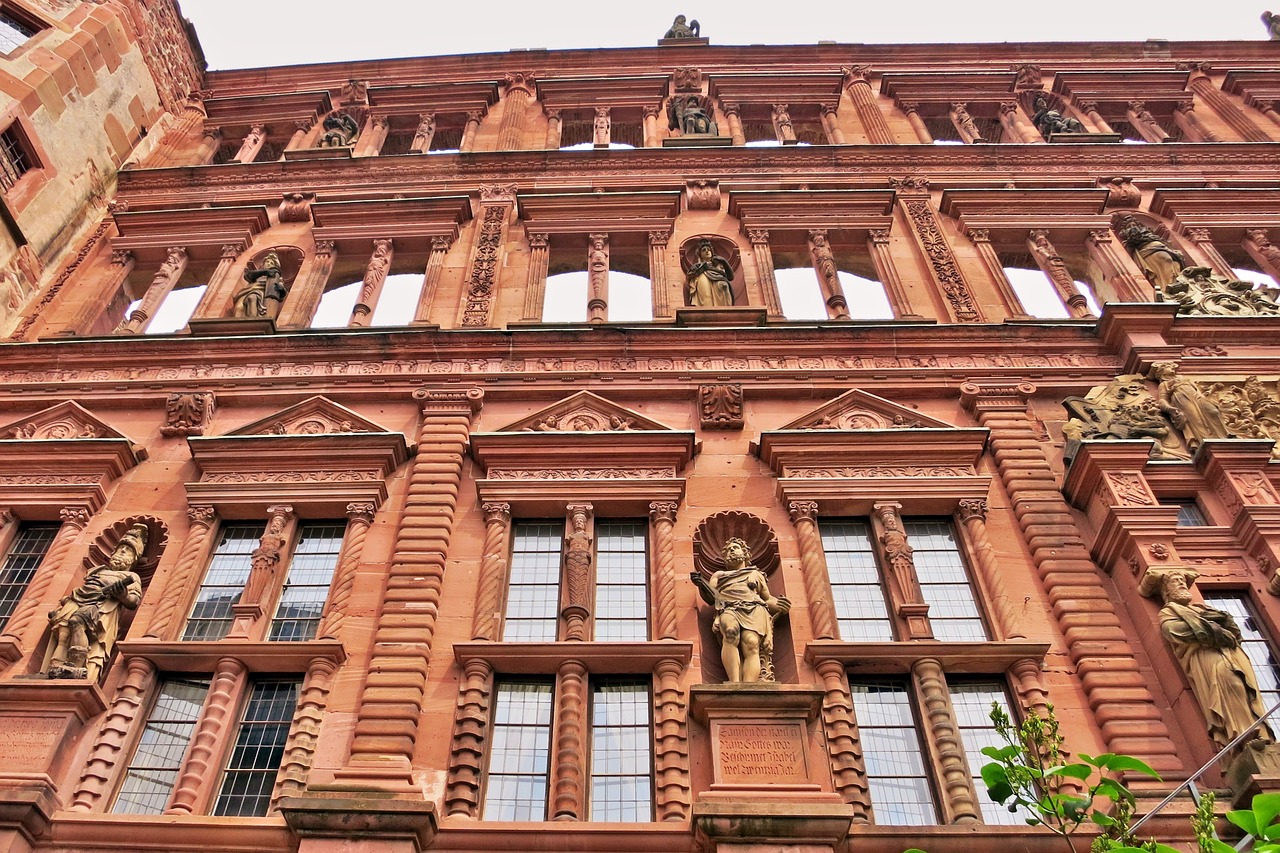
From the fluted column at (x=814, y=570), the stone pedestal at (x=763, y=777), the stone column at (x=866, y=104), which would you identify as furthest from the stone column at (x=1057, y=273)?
the stone pedestal at (x=763, y=777)

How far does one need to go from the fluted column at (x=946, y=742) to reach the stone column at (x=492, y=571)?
520 cm

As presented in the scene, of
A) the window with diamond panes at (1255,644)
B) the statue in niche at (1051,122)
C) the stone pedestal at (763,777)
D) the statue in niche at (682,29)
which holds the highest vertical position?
the statue in niche at (682,29)

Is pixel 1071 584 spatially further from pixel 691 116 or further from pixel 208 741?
pixel 691 116

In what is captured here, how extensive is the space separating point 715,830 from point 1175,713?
5.75m

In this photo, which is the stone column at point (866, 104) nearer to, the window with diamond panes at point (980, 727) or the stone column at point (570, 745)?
the window with diamond panes at point (980, 727)

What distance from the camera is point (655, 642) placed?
12.4m

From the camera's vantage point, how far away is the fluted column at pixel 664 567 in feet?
42.6

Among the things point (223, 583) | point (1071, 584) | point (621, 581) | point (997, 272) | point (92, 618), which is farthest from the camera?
point (997, 272)

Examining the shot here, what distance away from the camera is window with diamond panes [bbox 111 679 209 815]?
1170 cm

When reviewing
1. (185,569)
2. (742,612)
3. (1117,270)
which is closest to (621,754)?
(742,612)

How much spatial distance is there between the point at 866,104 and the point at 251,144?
1553cm

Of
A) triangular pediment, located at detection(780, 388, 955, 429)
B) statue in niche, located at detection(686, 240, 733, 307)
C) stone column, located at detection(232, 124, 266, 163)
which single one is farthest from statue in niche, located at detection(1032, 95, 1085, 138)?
stone column, located at detection(232, 124, 266, 163)

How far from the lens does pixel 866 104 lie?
85.8ft

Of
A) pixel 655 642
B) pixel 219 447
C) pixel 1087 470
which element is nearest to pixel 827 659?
pixel 655 642
